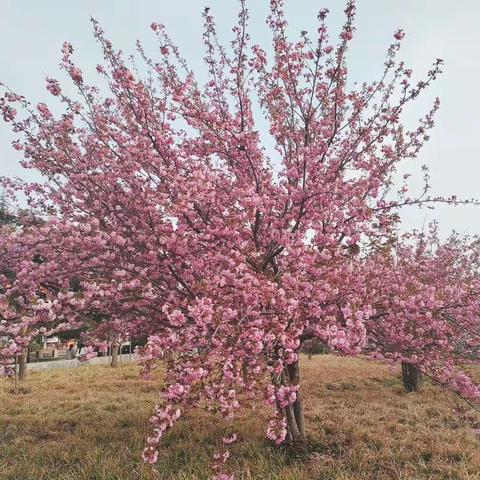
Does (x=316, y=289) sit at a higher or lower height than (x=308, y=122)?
lower

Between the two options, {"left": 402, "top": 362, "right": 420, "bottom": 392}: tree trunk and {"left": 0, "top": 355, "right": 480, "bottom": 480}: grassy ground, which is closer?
{"left": 0, "top": 355, "right": 480, "bottom": 480}: grassy ground

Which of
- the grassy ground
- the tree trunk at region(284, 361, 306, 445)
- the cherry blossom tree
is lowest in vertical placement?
the grassy ground

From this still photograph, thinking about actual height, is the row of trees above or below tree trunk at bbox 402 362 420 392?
above

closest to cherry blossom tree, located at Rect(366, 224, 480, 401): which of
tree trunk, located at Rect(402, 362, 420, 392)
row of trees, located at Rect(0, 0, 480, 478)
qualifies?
row of trees, located at Rect(0, 0, 480, 478)

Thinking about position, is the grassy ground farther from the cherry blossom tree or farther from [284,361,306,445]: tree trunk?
the cherry blossom tree

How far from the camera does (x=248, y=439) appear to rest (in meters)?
7.87

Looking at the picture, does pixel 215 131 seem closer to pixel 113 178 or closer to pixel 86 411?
pixel 113 178

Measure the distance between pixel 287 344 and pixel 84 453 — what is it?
14.4 ft

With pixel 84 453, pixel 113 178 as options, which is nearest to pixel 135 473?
pixel 84 453

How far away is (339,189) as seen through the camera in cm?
710

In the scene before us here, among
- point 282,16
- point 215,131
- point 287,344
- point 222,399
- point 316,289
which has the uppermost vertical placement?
point 282,16

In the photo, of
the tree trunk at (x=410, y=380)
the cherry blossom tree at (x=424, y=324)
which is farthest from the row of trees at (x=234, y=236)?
the tree trunk at (x=410, y=380)

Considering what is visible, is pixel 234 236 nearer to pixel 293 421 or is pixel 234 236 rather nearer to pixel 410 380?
pixel 293 421

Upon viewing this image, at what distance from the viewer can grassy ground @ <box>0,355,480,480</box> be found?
6.39 meters
